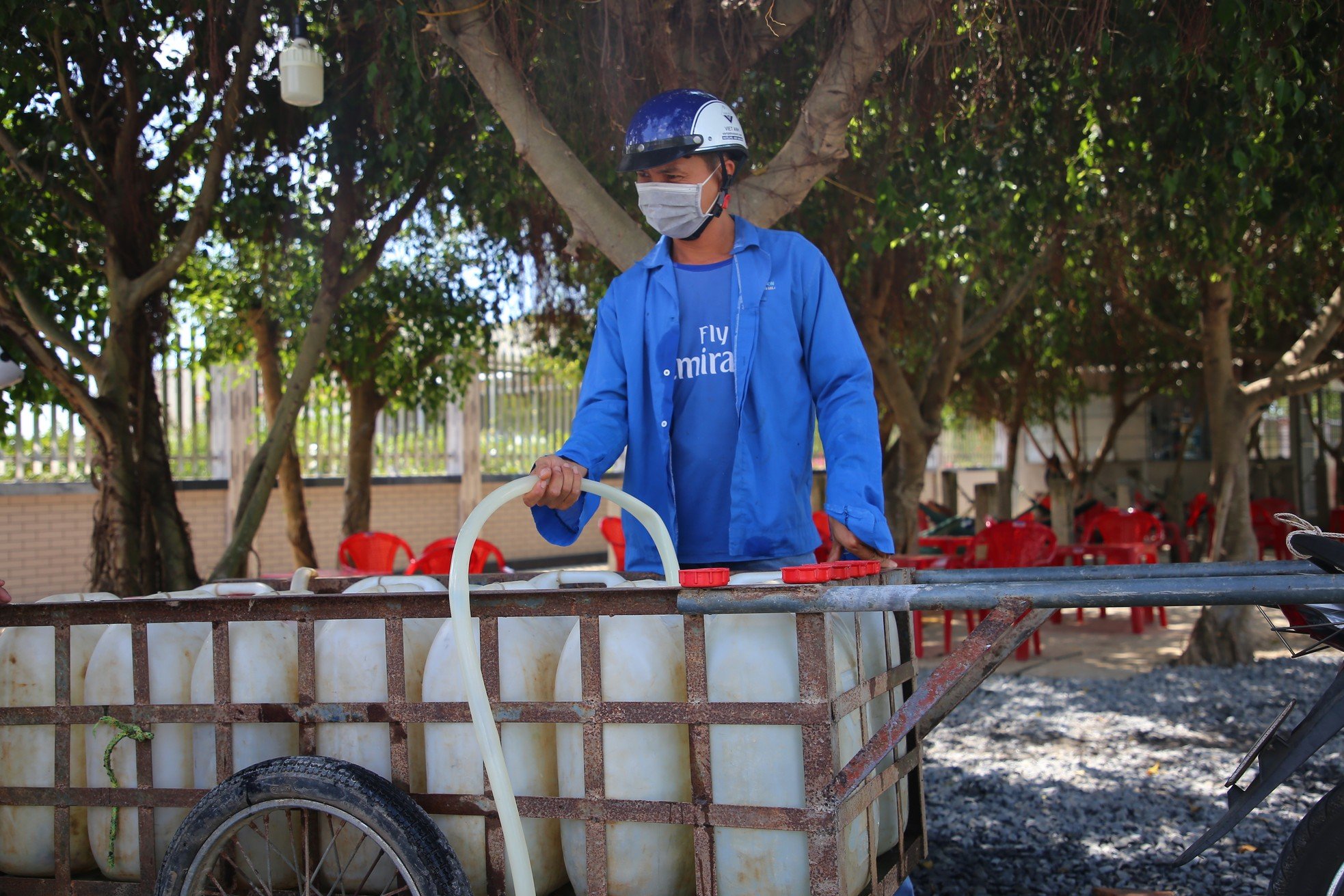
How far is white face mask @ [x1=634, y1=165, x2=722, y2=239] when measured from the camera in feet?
8.57

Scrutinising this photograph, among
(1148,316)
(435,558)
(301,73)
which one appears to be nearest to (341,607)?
(301,73)

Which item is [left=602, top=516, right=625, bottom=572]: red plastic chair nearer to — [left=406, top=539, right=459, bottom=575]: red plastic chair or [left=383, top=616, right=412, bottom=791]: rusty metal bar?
[left=406, top=539, right=459, bottom=575]: red plastic chair

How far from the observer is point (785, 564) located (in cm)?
259

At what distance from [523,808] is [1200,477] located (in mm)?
18798

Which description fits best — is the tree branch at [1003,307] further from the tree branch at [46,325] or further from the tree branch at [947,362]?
the tree branch at [46,325]

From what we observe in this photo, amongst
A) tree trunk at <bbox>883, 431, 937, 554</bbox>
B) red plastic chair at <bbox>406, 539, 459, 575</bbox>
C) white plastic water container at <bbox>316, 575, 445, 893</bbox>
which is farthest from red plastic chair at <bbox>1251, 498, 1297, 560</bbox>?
white plastic water container at <bbox>316, 575, 445, 893</bbox>

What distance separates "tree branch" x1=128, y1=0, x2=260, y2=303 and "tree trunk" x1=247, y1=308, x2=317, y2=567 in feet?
12.1

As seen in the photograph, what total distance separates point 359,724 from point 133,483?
454 cm

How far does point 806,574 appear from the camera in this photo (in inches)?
72.7

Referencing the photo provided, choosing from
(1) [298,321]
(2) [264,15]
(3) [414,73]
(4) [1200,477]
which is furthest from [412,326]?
(4) [1200,477]

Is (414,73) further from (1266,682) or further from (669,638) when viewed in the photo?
(1266,682)

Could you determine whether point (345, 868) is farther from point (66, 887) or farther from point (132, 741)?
point (66, 887)

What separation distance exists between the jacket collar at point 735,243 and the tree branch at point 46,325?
443 centimetres

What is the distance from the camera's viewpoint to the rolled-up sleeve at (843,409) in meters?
2.30
